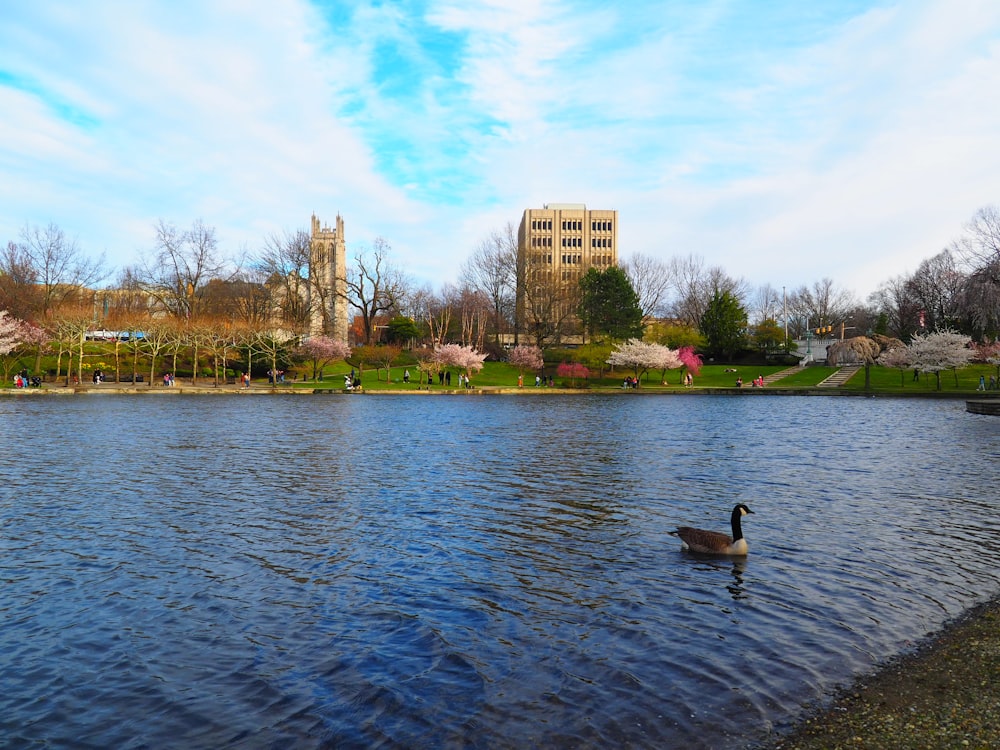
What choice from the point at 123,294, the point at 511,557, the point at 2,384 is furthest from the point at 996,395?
the point at 123,294

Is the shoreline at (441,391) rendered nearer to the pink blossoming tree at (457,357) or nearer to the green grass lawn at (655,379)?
the green grass lawn at (655,379)

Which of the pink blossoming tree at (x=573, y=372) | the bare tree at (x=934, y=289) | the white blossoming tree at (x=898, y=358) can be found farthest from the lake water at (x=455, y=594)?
the bare tree at (x=934, y=289)

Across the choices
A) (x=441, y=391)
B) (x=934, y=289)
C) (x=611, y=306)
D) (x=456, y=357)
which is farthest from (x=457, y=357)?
(x=934, y=289)

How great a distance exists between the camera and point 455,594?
384 inches

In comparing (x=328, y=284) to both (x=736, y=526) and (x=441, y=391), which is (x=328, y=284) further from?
(x=736, y=526)

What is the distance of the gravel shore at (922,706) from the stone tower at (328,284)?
81.2 metres

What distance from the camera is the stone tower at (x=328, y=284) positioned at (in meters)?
91.4

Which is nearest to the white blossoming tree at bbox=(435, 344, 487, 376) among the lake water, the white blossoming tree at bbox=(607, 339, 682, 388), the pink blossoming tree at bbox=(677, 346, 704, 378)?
the white blossoming tree at bbox=(607, 339, 682, 388)

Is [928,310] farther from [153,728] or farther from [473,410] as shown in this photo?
[153,728]

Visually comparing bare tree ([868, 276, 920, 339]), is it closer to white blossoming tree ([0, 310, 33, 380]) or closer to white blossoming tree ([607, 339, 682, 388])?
white blossoming tree ([607, 339, 682, 388])

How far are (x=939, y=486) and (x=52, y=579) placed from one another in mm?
19554

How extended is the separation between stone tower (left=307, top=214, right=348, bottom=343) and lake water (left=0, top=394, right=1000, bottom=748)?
230ft

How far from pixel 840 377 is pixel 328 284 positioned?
7024 centimetres

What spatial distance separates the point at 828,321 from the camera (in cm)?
12800
